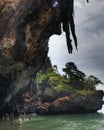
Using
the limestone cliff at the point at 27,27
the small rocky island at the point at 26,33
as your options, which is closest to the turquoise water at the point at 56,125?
the small rocky island at the point at 26,33

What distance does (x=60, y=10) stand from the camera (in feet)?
106

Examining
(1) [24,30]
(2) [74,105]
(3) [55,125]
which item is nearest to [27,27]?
(1) [24,30]

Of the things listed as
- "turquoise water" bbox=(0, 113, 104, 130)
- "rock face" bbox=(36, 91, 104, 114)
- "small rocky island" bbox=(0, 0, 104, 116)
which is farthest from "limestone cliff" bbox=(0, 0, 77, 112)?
"rock face" bbox=(36, 91, 104, 114)

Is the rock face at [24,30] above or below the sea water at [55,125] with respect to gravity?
above

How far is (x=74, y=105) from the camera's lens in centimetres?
9694

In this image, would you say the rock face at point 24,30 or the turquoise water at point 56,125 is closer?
the rock face at point 24,30

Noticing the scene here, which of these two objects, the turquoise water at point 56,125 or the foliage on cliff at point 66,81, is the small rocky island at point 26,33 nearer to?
the turquoise water at point 56,125

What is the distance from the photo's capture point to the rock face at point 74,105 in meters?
94.6

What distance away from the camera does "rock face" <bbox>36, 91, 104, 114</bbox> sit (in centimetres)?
9456

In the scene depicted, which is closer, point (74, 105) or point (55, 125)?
point (55, 125)

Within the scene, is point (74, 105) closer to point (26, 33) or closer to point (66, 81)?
point (66, 81)

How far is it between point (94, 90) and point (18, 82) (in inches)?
2450

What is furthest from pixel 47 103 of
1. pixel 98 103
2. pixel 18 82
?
pixel 18 82

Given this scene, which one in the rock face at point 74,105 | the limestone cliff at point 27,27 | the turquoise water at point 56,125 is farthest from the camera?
the rock face at point 74,105
